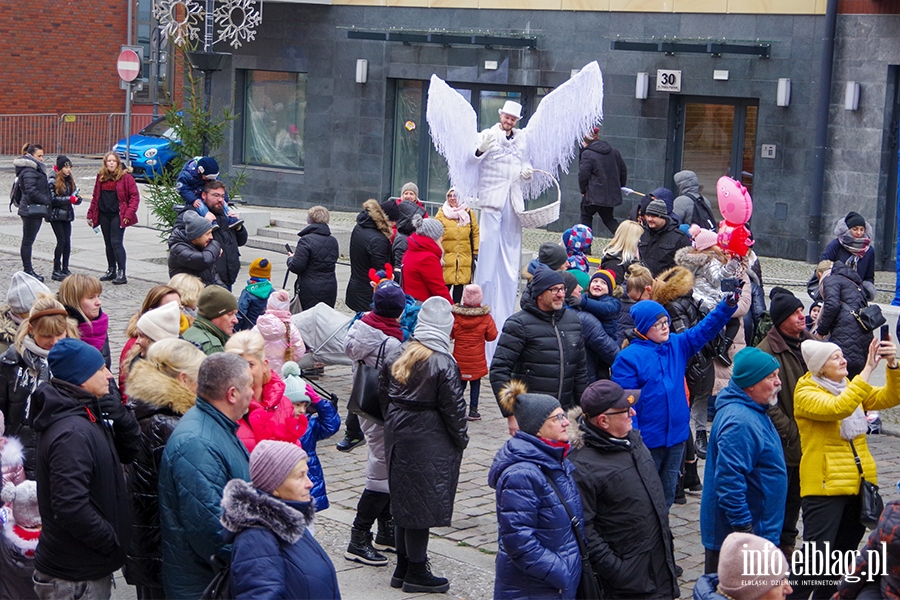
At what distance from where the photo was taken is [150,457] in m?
5.59

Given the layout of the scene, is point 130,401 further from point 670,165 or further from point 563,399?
point 670,165

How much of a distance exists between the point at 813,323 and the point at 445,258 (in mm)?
4277

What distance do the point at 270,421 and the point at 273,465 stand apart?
1.50 metres

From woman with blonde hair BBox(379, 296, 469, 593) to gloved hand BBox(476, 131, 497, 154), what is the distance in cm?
611

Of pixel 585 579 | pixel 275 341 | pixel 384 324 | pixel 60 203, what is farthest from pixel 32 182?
pixel 585 579

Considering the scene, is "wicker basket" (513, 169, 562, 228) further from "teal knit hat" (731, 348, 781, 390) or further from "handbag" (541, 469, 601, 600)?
"handbag" (541, 469, 601, 600)

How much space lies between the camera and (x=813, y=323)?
10.6m

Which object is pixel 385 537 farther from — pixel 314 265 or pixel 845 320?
pixel 845 320

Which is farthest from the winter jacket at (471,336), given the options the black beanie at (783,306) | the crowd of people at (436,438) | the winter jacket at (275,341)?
the black beanie at (783,306)

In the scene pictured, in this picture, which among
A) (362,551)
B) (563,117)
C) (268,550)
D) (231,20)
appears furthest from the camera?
(231,20)

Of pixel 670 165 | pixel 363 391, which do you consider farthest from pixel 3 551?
pixel 670 165

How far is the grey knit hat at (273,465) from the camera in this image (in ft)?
14.6

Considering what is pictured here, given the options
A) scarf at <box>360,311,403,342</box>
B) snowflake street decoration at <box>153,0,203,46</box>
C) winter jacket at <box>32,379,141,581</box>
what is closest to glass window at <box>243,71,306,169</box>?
snowflake street decoration at <box>153,0,203,46</box>

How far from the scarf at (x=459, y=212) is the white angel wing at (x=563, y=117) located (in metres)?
0.69
